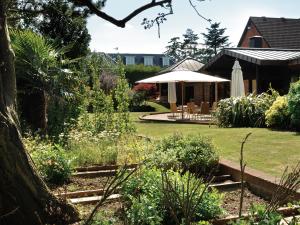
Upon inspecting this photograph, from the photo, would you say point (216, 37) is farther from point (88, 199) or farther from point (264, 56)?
point (88, 199)

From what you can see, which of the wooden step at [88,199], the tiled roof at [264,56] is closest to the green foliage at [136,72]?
the tiled roof at [264,56]

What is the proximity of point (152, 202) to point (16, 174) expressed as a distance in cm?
143

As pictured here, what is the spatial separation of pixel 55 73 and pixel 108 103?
1723 millimetres

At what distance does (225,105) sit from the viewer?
1656 centimetres

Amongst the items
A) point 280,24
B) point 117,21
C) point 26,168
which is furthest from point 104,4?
point 280,24

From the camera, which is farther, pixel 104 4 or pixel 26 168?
pixel 104 4

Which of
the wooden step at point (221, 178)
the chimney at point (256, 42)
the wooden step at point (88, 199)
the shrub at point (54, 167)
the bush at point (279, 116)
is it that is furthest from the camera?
the chimney at point (256, 42)

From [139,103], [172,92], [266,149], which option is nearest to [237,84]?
[172,92]

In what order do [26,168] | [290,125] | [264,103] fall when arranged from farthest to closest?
[264,103] → [290,125] → [26,168]

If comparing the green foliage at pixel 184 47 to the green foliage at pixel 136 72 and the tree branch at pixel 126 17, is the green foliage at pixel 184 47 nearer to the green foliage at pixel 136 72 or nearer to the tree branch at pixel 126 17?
the green foliage at pixel 136 72

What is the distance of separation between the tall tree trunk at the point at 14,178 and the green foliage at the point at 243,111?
464 inches

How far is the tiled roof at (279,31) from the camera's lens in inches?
1610

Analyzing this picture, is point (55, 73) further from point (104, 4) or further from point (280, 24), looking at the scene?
point (280, 24)

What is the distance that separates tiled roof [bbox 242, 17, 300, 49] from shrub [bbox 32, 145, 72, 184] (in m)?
36.4
